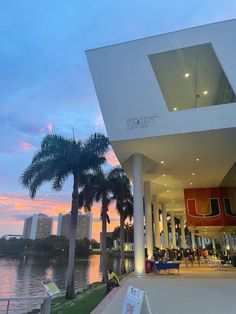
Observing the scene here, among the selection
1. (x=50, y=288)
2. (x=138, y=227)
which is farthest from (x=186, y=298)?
(x=138, y=227)

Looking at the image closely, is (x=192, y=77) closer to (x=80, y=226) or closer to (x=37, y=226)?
(x=80, y=226)

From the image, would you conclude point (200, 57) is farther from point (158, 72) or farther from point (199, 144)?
point (199, 144)

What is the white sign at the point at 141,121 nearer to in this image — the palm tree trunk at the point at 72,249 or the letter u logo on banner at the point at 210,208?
the palm tree trunk at the point at 72,249

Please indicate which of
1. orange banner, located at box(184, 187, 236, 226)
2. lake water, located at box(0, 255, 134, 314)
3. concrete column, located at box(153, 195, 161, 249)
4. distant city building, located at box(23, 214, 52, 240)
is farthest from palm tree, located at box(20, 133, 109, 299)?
distant city building, located at box(23, 214, 52, 240)

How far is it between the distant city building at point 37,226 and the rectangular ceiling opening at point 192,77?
103291mm

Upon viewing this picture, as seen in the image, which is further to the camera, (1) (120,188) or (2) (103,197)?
(1) (120,188)

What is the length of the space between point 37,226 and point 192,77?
10870cm

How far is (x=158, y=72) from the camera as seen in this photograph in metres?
15.5

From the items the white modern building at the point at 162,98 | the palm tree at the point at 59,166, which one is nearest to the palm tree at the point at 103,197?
the palm tree at the point at 59,166

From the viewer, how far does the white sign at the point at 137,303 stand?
4.19 metres

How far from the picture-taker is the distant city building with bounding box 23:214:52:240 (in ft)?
358

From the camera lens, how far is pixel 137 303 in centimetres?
423

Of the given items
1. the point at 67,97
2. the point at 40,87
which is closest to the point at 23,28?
the point at 40,87

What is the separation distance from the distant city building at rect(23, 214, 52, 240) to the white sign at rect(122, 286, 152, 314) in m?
112
